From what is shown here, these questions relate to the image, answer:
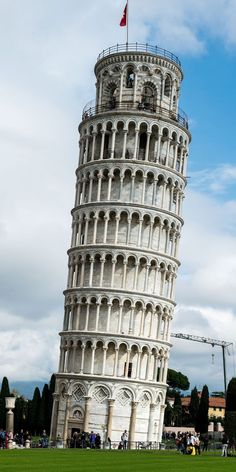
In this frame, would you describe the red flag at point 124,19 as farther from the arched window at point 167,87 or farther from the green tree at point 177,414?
the green tree at point 177,414

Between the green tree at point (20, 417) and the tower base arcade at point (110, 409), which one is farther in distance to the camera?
the green tree at point (20, 417)

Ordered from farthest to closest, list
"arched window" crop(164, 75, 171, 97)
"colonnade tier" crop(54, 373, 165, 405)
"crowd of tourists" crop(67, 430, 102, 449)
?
"arched window" crop(164, 75, 171, 97), "colonnade tier" crop(54, 373, 165, 405), "crowd of tourists" crop(67, 430, 102, 449)

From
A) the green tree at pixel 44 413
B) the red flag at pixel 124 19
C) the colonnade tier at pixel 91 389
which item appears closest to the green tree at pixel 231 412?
the colonnade tier at pixel 91 389

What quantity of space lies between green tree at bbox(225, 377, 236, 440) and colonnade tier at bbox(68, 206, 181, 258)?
71.4ft

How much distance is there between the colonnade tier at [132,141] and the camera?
259ft

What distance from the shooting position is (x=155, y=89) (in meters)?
82.9

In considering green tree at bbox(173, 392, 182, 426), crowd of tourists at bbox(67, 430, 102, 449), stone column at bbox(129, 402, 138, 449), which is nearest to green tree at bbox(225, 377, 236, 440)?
stone column at bbox(129, 402, 138, 449)

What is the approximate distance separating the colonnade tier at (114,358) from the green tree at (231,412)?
48.7 ft

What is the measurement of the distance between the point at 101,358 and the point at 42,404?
3522 centimetres

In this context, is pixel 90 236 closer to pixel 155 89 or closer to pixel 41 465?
pixel 155 89

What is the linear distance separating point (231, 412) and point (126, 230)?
2647 centimetres

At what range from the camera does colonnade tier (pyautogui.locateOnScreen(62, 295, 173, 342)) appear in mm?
75312

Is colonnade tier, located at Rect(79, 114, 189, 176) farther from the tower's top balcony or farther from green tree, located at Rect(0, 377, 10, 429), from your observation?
green tree, located at Rect(0, 377, 10, 429)

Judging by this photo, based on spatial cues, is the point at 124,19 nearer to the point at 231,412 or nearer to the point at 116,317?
the point at 116,317
